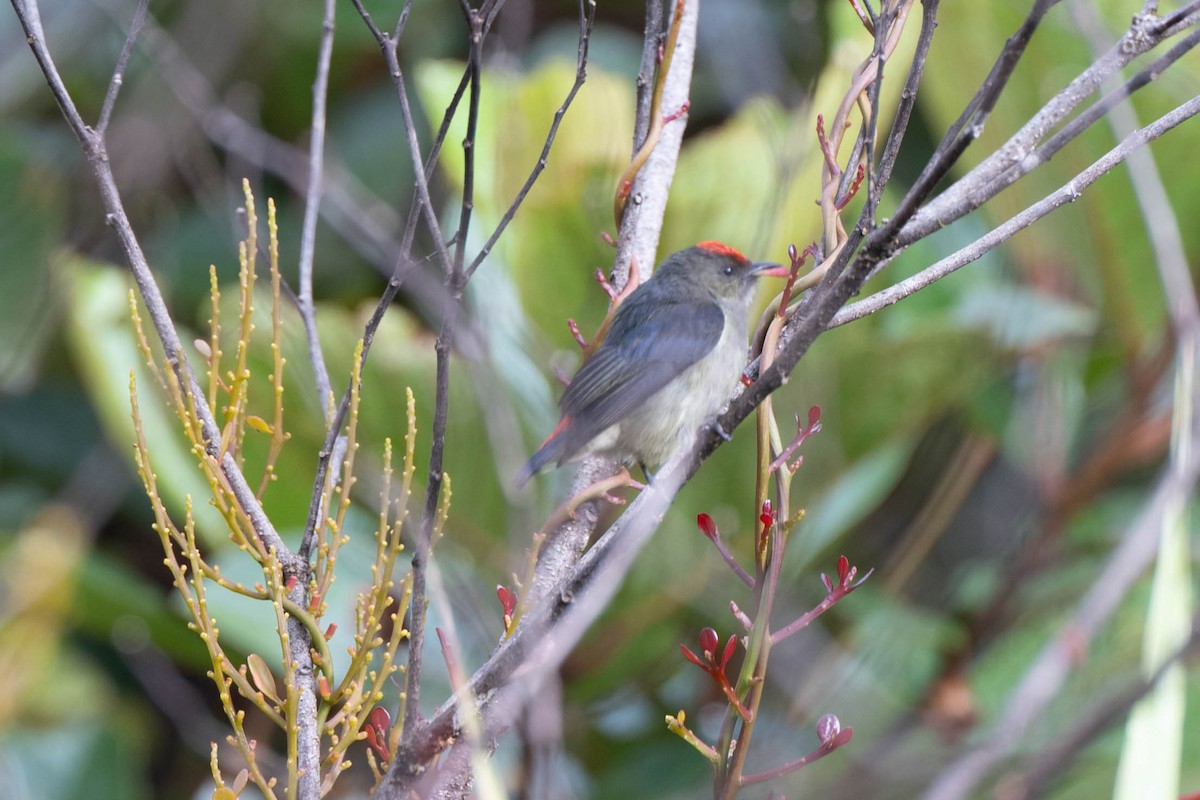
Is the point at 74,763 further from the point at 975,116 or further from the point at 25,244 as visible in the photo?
the point at 975,116

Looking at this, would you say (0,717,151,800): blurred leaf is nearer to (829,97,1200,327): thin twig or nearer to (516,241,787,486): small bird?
(516,241,787,486): small bird

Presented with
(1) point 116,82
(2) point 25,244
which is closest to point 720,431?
(1) point 116,82

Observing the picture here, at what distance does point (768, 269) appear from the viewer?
279cm

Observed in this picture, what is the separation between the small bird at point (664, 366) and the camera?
8.39 ft

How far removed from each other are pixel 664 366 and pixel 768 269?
337 mm

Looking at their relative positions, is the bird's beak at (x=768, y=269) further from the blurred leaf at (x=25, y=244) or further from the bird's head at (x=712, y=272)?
the blurred leaf at (x=25, y=244)

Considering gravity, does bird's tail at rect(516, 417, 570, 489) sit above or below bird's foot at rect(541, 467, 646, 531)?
below

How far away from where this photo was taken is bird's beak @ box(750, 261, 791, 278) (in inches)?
107

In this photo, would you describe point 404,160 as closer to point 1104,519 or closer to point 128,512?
point 128,512

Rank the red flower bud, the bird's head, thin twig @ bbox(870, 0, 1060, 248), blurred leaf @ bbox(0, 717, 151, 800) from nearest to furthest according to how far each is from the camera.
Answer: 1. thin twig @ bbox(870, 0, 1060, 248)
2. the red flower bud
3. the bird's head
4. blurred leaf @ bbox(0, 717, 151, 800)

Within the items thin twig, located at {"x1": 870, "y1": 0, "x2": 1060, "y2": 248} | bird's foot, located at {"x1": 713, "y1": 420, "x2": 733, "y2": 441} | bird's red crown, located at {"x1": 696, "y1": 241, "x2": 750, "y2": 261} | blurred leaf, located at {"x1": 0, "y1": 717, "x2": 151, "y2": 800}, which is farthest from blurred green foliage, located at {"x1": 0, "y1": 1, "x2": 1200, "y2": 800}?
thin twig, located at {"x1": 870, "y1": 0, "x2": 1060, "y2": 248}

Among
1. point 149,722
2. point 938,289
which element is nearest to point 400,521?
point 938,289

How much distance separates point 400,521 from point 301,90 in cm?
351

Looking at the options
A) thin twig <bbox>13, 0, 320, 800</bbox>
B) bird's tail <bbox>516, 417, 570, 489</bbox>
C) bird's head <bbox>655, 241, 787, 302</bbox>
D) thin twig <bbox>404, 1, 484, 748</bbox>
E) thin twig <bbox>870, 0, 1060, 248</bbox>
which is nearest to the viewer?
thin twig <bbox>870, 0, 1060, 248</bbox>
